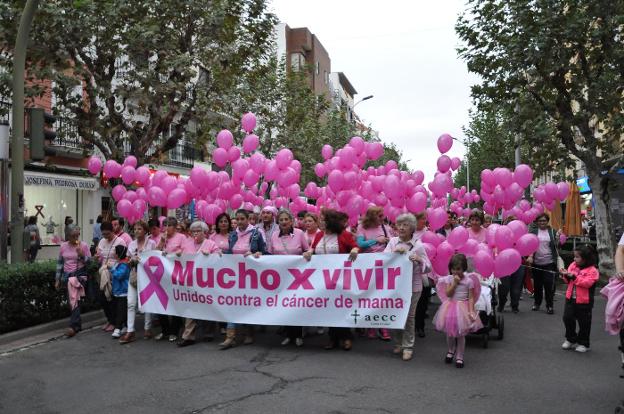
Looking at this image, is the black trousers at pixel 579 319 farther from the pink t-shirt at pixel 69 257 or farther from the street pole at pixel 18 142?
the street pole at pixel 18 142

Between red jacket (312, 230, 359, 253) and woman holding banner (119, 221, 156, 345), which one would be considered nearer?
red jacket (312, 230, 359, 253)

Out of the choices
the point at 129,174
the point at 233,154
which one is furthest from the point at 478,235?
the point at 129,174

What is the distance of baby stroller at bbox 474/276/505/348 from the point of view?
765 cm

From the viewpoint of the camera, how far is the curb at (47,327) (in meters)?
8.25

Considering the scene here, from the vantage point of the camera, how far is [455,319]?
6617mm

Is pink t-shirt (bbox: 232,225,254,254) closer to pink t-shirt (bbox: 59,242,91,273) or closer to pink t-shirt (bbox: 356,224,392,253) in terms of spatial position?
pink t-shirt (bbox: 356,224,392,253)

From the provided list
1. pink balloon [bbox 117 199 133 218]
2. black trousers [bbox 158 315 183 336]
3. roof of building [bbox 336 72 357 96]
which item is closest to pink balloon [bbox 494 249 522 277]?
black trousers [bbox 158 315 183 336]

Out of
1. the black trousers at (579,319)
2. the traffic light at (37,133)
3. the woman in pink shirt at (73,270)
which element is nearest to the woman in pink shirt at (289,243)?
the woman in pink shirt at (73,270)

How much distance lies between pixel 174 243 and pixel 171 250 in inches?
4.0

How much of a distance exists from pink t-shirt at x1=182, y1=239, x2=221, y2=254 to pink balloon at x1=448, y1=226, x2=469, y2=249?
2.98 meters

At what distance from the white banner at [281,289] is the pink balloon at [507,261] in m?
1.03

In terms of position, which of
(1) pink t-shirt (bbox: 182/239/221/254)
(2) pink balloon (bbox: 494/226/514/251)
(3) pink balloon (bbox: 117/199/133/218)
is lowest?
(1) pink t-shirt (bbox: 182/239/221/254)

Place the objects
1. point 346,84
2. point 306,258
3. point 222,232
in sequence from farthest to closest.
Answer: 1. point 346,84
2. point 222,232
3. point 306,258

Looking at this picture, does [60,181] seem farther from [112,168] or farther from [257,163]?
[257,163]
